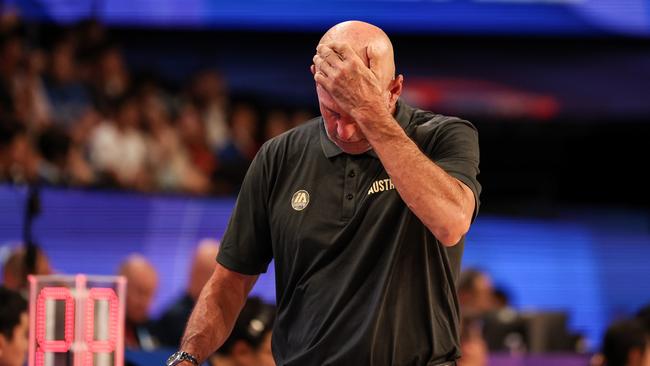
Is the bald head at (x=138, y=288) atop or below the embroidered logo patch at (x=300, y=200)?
below

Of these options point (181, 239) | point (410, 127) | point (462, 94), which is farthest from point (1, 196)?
point (462, 94)

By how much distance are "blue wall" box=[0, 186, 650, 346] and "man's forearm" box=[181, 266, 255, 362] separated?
15.8 ft

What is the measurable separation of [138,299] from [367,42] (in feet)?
16.2

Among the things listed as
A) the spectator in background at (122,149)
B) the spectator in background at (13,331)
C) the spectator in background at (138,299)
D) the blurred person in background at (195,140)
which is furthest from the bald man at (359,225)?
the blurred person in background at (195,140)

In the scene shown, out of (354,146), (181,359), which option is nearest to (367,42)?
(354,146)

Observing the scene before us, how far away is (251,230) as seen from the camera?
3746 mm

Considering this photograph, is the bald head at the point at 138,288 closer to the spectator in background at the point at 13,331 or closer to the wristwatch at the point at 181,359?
the spectator in background at the point at 13,331

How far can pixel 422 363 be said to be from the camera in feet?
11.1

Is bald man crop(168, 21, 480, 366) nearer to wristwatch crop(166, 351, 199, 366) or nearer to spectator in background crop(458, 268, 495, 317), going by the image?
wristwatch crop(166, 351, 199, 366)

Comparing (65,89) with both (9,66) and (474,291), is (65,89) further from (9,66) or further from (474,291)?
(474,291)

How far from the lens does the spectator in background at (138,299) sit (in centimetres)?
766

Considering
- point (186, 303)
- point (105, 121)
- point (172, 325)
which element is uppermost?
point (105, 121)

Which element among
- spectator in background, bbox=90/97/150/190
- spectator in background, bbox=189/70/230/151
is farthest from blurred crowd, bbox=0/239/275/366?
spectator in background, bbox=189/70/230/151

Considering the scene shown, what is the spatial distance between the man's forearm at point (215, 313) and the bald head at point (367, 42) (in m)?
0.90
